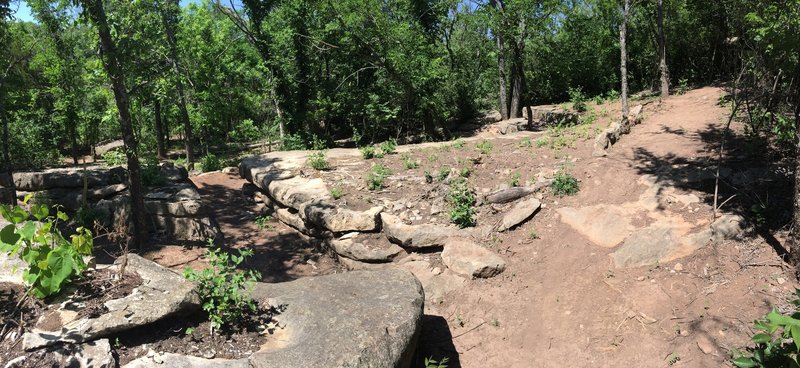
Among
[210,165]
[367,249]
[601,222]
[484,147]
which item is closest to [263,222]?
[367,249]

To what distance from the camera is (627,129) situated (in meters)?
9.91

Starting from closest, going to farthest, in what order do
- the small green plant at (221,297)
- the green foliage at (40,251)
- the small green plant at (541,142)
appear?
1. the green foliage at (40,251)
2. the small green plant at (221,297)
3. the small green plant at (541,142)

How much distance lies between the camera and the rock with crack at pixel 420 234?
731 centimetres

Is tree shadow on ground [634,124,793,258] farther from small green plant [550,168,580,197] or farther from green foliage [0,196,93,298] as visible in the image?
green foliage [0,196,93,298]

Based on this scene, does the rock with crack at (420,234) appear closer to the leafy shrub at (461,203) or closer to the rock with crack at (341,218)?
the leafy shrub at (461,203)

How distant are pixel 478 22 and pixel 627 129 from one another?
537cm

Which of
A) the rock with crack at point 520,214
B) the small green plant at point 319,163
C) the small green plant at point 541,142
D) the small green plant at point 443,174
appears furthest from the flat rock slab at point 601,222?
the small green plant at point 319,163

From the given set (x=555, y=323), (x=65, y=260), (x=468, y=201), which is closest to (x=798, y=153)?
(x=555, y=323)

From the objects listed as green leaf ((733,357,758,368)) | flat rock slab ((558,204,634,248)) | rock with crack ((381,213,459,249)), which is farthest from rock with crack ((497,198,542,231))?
green leaf ((733,357,758,368))

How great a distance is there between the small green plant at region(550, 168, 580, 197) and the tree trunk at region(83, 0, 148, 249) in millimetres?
6279

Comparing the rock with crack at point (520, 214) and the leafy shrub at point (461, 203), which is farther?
the leafy shrub at point (461, 203)

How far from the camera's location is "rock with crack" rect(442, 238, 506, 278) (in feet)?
21.7

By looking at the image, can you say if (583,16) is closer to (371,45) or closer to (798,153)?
(371,45)

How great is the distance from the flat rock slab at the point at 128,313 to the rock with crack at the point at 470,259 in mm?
3712
